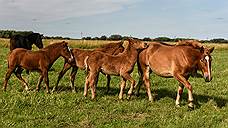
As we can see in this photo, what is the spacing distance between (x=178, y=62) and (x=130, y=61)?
164 centimetres

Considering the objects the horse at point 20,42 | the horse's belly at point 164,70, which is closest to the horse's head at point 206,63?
the horse's belly at point 164,70

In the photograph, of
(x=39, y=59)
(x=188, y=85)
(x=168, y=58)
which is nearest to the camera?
(x=188, y=85)

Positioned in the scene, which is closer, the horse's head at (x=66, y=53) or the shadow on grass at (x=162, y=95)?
the shadow on grass at (x=162, y=95)

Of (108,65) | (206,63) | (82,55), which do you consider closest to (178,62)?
(206,63)

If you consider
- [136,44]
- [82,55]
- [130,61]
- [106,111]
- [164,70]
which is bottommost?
[106,111]

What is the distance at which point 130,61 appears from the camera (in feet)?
40.8

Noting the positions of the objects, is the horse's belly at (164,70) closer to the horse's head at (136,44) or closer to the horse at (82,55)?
the horse's head at (136,44)

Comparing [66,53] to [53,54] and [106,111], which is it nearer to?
[53,54]

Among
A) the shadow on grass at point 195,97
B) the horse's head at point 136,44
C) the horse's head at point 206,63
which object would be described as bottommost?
the shadow on grass at point 195,97

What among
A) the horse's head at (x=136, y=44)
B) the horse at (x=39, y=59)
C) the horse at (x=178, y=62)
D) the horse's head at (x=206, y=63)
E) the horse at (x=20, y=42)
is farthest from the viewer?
the horse at (x=20, y=42)

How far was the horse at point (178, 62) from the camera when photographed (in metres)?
11.2

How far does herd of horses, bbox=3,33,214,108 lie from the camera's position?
37.8ft

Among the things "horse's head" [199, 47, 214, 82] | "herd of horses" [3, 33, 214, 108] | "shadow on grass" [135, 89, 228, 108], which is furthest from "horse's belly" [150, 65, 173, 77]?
"horse's head" [199, 47, 214, 82]

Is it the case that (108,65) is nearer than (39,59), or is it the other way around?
(108,65)
